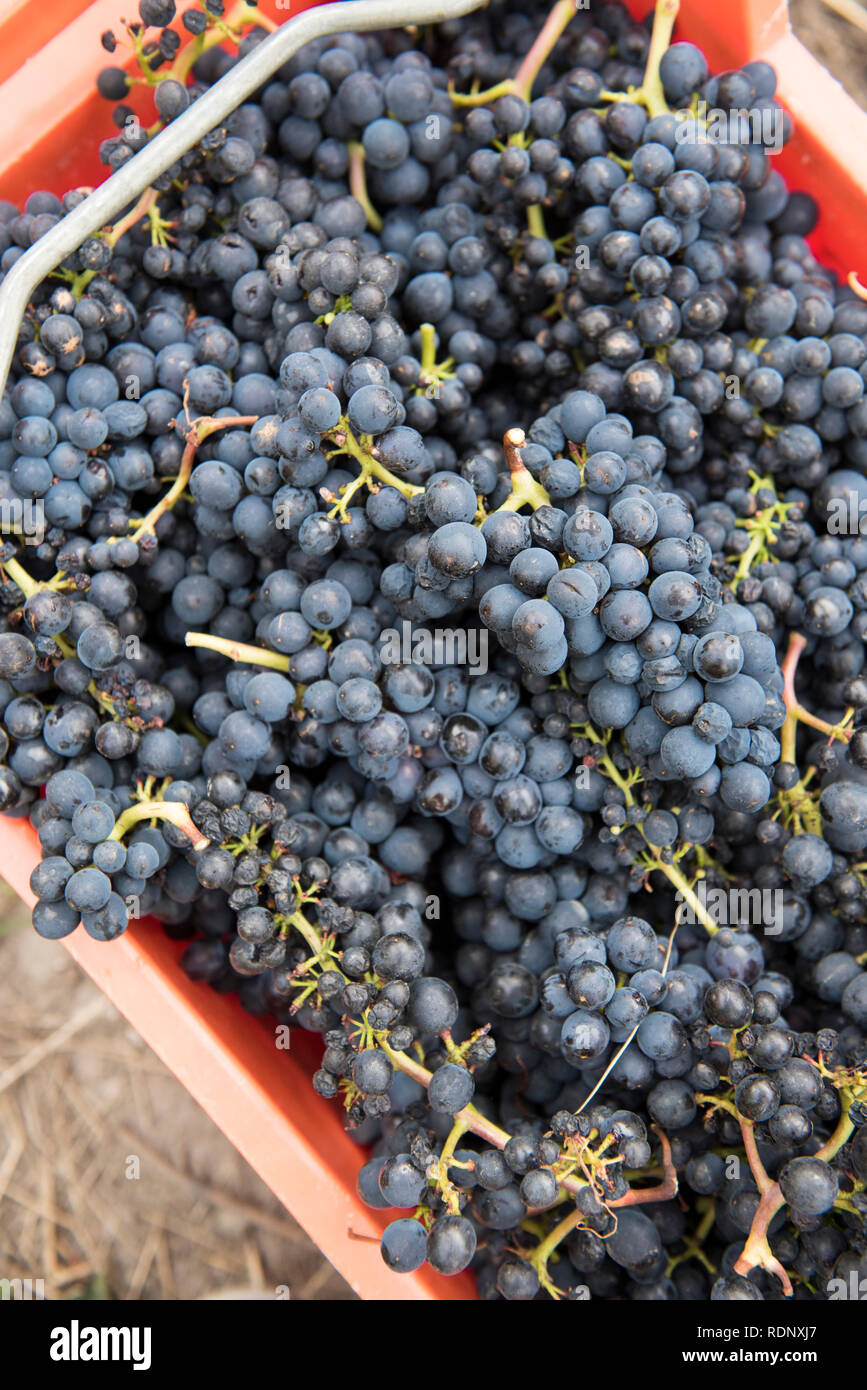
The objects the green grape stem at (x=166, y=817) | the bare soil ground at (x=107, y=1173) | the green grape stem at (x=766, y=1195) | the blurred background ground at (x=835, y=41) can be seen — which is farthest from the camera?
the blurred background ground at (x=835, y=41)

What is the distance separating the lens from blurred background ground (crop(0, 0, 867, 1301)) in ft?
5.89

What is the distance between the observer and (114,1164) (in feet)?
6.10

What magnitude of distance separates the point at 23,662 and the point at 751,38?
1249 millimetres

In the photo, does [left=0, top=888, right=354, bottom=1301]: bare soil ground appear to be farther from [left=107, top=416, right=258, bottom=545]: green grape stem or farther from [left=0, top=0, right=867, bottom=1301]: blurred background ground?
[left=107, top=416, right=258, bottom=545]: green grape stem

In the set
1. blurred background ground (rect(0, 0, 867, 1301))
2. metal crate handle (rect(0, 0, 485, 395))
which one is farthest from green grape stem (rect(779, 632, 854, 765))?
blurred background ground (rect(0, 0, 867, 1301))

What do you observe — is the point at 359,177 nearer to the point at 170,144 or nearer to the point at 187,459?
the point at 170,144

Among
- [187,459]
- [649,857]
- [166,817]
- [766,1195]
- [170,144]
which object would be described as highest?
[170,144]

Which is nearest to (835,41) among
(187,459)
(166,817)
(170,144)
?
(170,144)

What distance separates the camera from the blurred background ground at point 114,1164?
180cm

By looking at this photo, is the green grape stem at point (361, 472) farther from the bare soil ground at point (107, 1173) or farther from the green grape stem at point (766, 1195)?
the bare soil ground at point (107, 1173)

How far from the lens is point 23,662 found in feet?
3.68

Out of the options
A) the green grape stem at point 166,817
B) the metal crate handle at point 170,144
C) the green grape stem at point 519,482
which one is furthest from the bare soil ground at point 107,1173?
the green grape stem at point 519,482
